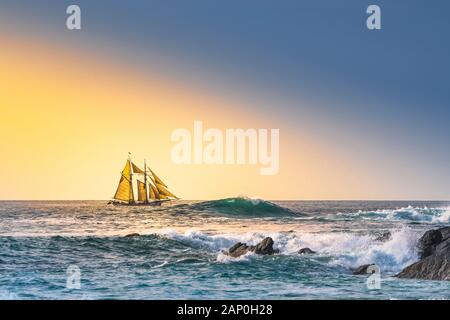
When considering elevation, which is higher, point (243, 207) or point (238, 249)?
point (243, 207)

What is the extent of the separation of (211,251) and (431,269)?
19.5 ft

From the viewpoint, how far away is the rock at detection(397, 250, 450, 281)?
14923 millimetres

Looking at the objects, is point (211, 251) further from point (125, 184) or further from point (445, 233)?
point (445, 233)

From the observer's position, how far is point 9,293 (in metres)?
14.4

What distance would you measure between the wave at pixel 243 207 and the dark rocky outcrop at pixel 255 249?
2.62 feet

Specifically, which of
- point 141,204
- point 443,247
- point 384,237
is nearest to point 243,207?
point 384,237

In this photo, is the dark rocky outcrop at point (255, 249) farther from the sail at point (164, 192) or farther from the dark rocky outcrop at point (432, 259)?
the dark rocky outcrop at point (432, 259)

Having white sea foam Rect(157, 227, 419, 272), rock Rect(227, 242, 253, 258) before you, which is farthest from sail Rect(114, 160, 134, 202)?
rock Rect(227, 242, 253, 258)

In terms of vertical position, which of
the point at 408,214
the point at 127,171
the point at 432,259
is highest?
the point at 127,171

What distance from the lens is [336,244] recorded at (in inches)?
702

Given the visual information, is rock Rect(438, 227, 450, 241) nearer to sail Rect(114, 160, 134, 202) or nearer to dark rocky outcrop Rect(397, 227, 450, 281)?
dark rocky outcrop Rect(397, 227, 450, 281)

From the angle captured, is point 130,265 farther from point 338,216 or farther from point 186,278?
point 338,216

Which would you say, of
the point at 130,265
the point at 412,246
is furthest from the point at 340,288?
the point at 130,265

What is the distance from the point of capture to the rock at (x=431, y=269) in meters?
14.9
